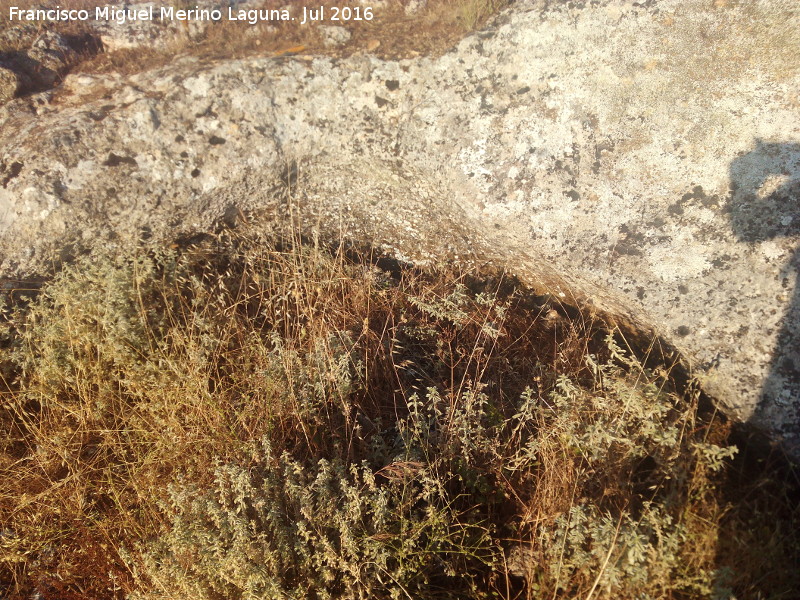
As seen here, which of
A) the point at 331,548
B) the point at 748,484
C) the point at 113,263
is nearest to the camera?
the point at 331,548

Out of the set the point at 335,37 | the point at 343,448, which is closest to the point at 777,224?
the point at 343,448

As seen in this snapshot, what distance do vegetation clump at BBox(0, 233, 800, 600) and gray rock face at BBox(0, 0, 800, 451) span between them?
29cm

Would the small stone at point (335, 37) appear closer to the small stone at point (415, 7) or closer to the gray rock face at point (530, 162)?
the gray rock face at point (530, 162)

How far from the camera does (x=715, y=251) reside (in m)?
2.86

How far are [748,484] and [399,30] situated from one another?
343 cm

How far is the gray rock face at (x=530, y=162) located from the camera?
2824mm

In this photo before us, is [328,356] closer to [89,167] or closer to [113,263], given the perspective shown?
[113,263]

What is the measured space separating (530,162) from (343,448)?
1.94m

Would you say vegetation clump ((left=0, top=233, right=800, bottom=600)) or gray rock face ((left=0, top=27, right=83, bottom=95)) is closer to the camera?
vegetation clump ((left=0, top=233, right=800, bottom=600))

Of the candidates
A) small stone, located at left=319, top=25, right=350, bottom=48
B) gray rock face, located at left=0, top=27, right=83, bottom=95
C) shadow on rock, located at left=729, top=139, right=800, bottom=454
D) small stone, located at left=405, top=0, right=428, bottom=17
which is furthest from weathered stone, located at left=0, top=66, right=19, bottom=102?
shadow on rock, located at left=729, top=139, right=800, bottom=454

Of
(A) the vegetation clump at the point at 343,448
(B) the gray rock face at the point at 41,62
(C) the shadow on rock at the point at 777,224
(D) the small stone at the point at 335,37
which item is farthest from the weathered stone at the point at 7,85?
(C) the shadow on rock at the point at 777,224

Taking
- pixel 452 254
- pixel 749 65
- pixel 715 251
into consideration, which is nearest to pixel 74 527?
pixel 452 254

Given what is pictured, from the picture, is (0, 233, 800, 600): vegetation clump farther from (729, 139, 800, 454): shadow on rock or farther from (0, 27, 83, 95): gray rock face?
(0, 27, 83, 95): gray rock face

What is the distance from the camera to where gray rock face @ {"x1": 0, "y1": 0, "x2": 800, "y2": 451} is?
9.27 feet
